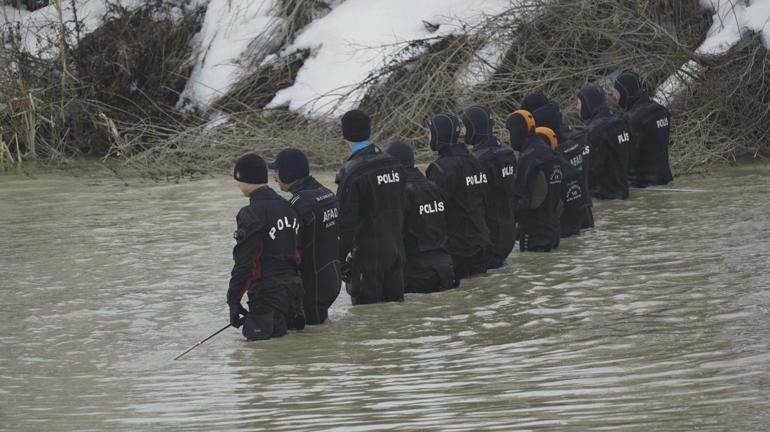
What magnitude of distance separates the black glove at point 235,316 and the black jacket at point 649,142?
350 inches

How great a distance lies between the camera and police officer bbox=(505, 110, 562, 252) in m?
12.9

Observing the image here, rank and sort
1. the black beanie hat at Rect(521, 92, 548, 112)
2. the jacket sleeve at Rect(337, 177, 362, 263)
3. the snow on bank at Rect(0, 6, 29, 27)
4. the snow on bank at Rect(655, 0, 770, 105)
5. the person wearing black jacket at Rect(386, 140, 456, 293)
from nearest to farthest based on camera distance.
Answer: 1. the jacket sleeve at Rect(337, 177, 362, 263)
2. the person wearing black jacket at Rect(386, 140, 456, 293)
3. the black beanie hat at Rect(521, 92, 548, 112)
4. the snow on bank at Rect(655, 0, 770, 105)
5. the snow on bank at Rect(0, 6, 29, 27)

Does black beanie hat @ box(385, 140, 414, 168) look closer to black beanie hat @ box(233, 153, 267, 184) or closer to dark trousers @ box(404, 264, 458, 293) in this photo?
dark trousers @ box(404, 264, 458, 293)

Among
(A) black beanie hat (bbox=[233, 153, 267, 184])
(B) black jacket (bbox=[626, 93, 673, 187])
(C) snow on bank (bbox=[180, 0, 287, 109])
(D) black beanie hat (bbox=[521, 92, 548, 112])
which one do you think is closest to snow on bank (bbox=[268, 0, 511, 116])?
(C) snow on bank (bbox=[180, 0, 287, 109])

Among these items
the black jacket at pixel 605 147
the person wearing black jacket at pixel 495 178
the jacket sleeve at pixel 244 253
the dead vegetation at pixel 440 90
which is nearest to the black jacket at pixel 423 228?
the person wearing black jacket at pixel 495 178

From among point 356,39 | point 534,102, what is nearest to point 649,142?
point 534,102

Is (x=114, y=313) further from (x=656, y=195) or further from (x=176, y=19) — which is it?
(x=176, y=19)

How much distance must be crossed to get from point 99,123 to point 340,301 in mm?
13057

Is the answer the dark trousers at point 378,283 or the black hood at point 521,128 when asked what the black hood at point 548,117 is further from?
the dark trousers at point 378,283

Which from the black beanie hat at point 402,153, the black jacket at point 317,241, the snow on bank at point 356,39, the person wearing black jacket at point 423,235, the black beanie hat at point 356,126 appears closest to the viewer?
the black jacket at point 317,241

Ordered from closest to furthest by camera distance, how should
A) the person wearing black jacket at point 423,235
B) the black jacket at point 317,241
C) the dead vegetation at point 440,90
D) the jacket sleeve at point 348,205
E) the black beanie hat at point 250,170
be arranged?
1. the black beanie hat at point 250,170
2. the black jacket at point 317,241
3. the jacket sleeve at point 348,205
4. the person wearing black jacket at point 423,235
5. the dead vegetation at point 440,90

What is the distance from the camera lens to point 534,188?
42.4 feet

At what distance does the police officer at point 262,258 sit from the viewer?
364 inches

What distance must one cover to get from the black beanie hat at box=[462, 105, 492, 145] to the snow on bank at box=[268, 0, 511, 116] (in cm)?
924
